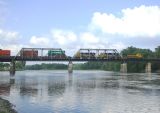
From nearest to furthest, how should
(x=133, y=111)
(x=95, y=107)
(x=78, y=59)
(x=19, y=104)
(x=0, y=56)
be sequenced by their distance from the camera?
(x=133, y=111), (x=95, y=107), (x=19, y=104), (x=0, y=56), (x=78, y=59)

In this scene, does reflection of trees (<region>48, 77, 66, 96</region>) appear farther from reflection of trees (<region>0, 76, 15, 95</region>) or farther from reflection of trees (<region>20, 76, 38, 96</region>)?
reflection of trees (<region>0, 76, 15, 95</region>)

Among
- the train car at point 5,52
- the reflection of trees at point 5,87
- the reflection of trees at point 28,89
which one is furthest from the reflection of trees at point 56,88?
the train car at point 5,52

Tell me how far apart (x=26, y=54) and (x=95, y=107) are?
158m

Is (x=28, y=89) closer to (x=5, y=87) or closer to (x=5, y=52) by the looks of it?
(x=5, y=87)

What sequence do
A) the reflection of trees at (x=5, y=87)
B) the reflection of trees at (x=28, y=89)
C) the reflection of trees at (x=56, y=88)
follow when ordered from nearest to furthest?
the reflection of trees at (x=28, y=89) < the reflection of trees at (x=56, y=88) < the reflection of trees at (x=5, y=87)

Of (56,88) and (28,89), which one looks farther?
(56,88)

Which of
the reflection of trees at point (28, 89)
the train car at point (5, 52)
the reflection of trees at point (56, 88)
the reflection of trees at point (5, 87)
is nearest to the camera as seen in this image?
the reflection of trees at point (28, 89)

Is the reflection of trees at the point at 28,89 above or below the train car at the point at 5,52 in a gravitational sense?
below

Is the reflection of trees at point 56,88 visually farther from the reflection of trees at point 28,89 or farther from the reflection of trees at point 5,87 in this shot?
the reflection of trees at point 5,87

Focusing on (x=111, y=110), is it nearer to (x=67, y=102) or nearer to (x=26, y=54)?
(x=67, y=102)

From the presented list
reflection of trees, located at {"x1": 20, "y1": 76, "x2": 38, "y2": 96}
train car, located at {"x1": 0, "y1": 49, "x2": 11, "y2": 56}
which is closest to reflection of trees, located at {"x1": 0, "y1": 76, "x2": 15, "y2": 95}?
reflection of trees, located at {"x1": 20, "y1": 76, "x2": 38, "y2": 96}

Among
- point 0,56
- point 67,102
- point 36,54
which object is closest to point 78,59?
point 36,54

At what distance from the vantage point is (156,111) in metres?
41.7

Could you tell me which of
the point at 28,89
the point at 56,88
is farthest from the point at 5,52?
the point at 28,89
